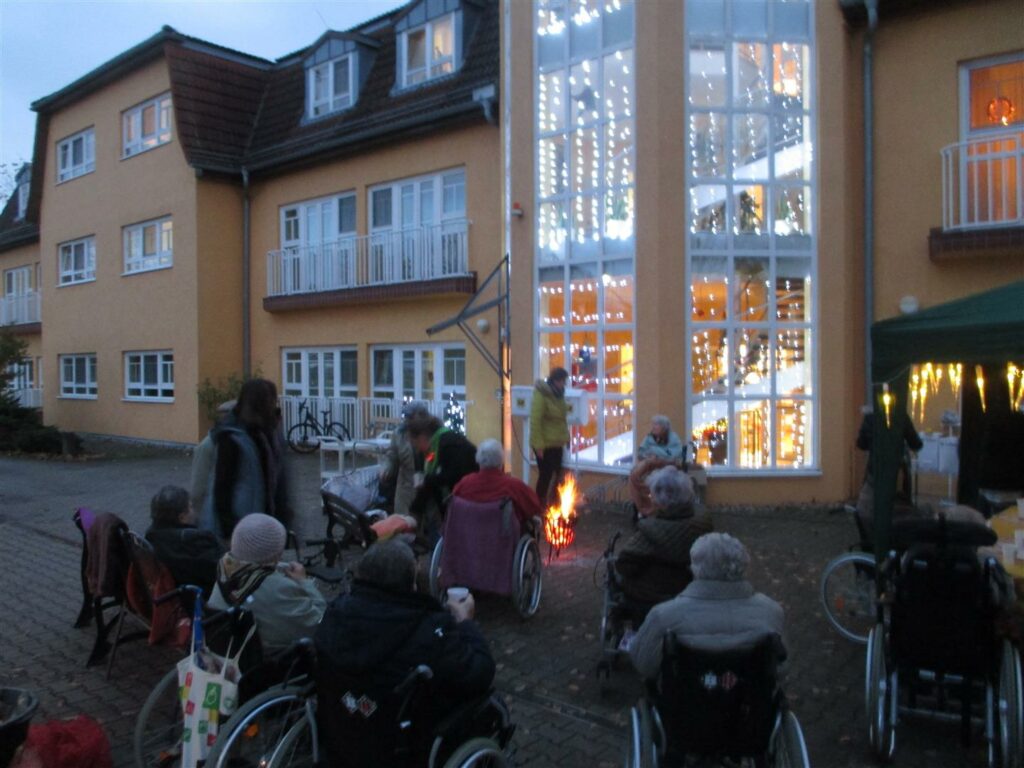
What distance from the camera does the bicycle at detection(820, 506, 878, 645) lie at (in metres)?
5.73

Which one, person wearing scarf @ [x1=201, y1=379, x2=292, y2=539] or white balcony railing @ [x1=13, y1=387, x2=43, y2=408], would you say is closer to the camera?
person wearing scarf @ [x1=201, y1=379, x2=292, y2=539]

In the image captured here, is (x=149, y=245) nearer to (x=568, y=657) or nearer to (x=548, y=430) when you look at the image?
(x=548, y=430)

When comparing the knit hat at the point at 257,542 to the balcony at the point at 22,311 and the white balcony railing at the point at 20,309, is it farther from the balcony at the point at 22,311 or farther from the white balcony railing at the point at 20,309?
the white balcony railing at the point at 20,309

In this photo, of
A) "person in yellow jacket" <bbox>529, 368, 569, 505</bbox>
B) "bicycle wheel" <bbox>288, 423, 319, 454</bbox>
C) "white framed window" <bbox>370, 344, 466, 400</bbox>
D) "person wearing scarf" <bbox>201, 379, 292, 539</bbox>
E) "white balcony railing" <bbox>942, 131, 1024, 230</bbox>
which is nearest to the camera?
"person wearing scarf" <bbox>201, 379, 292, 539</bbox>

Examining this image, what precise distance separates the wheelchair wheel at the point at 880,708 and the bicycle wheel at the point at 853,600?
1.64 m

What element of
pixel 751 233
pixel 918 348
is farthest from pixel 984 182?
pixel 918 348

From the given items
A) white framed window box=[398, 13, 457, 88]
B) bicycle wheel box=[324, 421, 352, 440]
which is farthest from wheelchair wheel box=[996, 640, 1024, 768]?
white framed window box=[398, 13, 457, 88]

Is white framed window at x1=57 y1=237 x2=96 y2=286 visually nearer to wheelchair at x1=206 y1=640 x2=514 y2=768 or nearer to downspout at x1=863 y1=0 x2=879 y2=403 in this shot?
downspout at x1=863 y1=0 x2=879 y2=403

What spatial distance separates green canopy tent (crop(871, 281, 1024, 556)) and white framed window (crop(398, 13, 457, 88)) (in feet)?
40.7

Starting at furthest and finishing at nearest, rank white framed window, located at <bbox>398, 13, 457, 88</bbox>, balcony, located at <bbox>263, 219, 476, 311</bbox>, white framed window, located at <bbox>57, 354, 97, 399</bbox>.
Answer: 1. white framed window, located at <bbox>57, 354, 97, 399</bbox>
2. white framed window, located at <bbox>398, 13, 457, 88</bbox>
3. balcony, located at <bbox>263, 219, 476, 311</bbox>

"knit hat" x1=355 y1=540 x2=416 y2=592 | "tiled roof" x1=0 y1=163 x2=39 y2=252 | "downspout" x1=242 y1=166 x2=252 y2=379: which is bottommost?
"knit hat" x1=355 y1=540 x2=416 y2=592

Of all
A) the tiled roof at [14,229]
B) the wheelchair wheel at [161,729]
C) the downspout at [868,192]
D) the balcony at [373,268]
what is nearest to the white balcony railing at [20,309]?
the tiled roof at [14,229]

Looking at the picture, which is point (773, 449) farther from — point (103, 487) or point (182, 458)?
point (182, 458)

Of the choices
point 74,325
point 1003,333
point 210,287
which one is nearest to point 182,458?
point 210,287
